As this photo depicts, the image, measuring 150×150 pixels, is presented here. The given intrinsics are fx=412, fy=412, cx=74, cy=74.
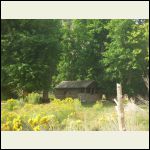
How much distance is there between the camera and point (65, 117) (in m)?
9.35

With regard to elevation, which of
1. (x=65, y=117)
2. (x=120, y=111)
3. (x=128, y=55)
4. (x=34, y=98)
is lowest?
(x=65, y=117)

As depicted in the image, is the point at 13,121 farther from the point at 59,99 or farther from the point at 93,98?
the point at 93,98

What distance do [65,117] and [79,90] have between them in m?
0.73

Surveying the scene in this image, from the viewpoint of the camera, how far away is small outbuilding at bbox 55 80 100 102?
9523mm

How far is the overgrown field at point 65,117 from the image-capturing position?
29.6 feet

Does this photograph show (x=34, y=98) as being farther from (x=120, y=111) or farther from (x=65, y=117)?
(x=120, y=111)

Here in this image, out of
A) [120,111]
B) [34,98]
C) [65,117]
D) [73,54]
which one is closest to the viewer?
[120,111]

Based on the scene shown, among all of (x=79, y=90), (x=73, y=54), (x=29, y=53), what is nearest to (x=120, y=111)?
(x=79, y=90)

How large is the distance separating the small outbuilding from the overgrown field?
131mm

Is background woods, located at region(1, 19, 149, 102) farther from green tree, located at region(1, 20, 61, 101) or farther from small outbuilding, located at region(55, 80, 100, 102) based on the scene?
small outbuilding, located at region(55, 80, 100, 102)

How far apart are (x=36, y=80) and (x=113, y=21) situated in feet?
7.37

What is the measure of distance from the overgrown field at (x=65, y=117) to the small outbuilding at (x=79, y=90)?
13 centimetres

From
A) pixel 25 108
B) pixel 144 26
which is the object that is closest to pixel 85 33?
pixel 144 26

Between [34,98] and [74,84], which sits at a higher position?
[74,84]
